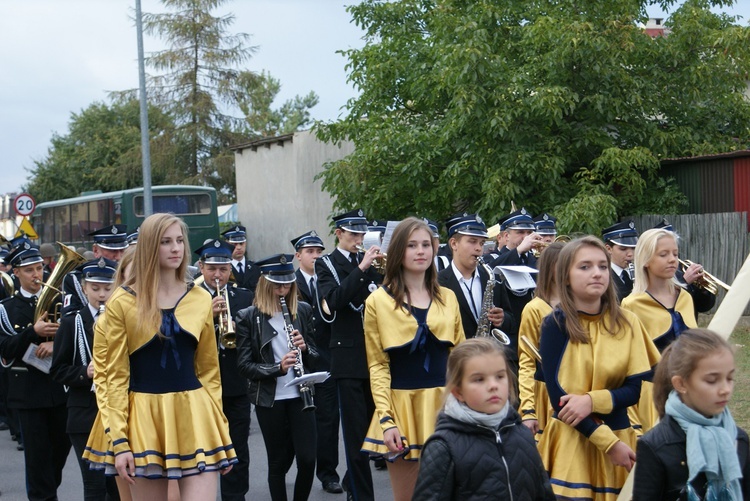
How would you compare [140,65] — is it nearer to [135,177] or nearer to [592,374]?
[592,374]

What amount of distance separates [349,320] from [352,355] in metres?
0.33

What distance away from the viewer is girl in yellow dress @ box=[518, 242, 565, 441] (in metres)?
5.52

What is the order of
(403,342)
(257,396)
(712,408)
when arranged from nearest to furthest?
(712,408), (403,342), (257,396)

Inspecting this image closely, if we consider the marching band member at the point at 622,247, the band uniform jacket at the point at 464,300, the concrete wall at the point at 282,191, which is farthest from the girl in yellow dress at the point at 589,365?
the concrete wall at the point at 282,191

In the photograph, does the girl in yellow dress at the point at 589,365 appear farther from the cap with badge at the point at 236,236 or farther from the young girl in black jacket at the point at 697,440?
the cap with badge at the point at 236,236

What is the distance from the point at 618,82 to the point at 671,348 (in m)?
14.2

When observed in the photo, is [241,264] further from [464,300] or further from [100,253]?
[464,300]

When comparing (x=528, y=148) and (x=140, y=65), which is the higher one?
(x=140, y=65)

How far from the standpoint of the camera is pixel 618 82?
17.4 m

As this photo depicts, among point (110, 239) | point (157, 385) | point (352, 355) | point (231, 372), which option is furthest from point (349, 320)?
point (157, 385)

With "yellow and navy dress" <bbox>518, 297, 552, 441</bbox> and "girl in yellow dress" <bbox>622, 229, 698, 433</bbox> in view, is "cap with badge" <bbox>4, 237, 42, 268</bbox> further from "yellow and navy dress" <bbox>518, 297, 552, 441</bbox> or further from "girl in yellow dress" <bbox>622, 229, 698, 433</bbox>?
"girl in yellow dress" <bbox>622, 229, 698, 433</bbox>

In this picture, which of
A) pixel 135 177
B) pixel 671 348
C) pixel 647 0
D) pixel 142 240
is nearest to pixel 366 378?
pixel 142 240

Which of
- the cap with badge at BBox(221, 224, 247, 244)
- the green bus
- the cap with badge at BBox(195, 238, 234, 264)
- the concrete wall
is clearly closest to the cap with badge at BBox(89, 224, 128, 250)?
the cap with badge at BBox(195, 238, 234, 264)

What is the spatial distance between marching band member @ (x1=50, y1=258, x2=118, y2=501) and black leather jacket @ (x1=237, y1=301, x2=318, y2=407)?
1078 millimetres
